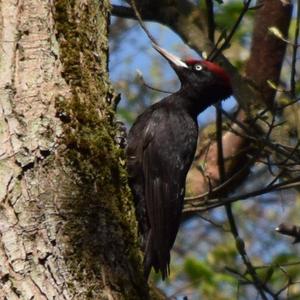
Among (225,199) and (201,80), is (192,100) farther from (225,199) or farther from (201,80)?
(225,199)

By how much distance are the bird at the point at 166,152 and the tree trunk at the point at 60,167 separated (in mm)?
876

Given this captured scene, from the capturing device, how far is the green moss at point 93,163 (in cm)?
308

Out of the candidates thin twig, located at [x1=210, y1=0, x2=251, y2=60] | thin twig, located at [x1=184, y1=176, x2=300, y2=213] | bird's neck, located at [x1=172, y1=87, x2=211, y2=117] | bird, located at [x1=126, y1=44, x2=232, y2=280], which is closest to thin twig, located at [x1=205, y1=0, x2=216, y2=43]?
thin twig, located at [x1=210, y1=0, x2=251, y2=60]

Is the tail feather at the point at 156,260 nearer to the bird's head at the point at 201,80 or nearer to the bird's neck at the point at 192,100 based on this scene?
the bird's neck at the point at 192,100

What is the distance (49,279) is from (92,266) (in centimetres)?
17

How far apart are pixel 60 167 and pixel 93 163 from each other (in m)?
0.17

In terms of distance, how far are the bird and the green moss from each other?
81 cm

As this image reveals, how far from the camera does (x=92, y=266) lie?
3.03 metres

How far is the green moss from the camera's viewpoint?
308 cm

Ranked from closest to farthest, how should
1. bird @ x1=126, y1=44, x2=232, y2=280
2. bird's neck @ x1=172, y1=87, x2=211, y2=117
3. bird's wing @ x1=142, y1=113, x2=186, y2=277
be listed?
bird's wing @ x1=142, y1=113, x2=186, y2=277
bird @ x1=126, y1=44, x2=232, y2=280
bird's neck @ x1=172, y1=87, x2=211, y2=117

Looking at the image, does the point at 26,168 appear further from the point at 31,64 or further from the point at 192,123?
the point at 192,123

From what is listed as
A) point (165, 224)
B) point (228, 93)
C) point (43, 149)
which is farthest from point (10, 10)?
point (228, 93)

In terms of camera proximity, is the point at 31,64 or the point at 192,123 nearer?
the point at 31,64

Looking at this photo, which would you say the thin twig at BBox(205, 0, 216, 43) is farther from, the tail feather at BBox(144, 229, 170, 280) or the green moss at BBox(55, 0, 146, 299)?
the tail feather at BBox(144, 229, 170, 280)
